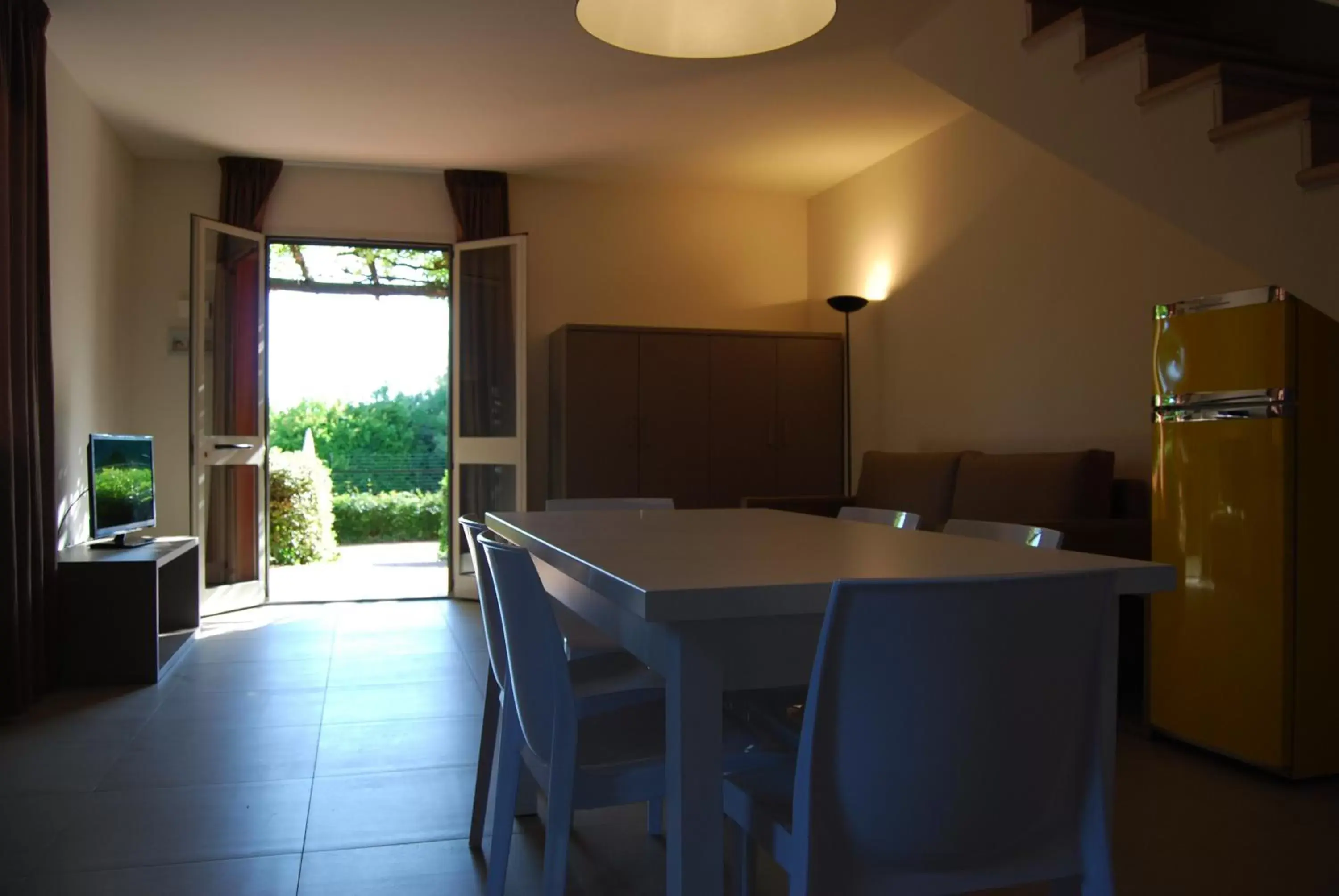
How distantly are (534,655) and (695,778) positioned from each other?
1.41 feet

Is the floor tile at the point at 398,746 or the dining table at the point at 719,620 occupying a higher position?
the dining table at the point at 719,620

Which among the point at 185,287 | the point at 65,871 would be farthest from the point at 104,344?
the point at 65,871

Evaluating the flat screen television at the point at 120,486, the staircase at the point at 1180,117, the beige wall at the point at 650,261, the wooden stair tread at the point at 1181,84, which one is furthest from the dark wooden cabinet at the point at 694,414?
the wooden stair tread at the point at 1181,84

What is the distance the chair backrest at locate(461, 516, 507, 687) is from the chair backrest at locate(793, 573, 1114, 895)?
93 centimetres

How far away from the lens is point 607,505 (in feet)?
11.1

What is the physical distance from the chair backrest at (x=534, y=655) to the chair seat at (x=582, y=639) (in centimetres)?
49

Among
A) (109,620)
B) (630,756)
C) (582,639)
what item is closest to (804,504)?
(582,639)

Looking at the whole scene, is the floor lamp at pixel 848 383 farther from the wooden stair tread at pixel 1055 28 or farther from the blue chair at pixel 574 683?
the blue chair at pixel 574 683

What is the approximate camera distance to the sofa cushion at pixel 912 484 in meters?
5.10

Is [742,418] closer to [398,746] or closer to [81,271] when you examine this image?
[398,746]

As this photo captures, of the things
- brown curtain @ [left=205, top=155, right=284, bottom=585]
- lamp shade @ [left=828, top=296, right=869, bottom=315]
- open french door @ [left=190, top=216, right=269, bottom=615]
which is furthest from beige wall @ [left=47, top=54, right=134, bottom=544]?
lamp shade @ [left=828, top=296, right=869, bottom=315]

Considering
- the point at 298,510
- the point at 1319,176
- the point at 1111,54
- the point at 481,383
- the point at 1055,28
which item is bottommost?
the point at 298,510

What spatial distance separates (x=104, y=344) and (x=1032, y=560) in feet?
18.7

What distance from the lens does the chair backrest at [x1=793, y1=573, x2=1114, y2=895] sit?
45.2 inches
